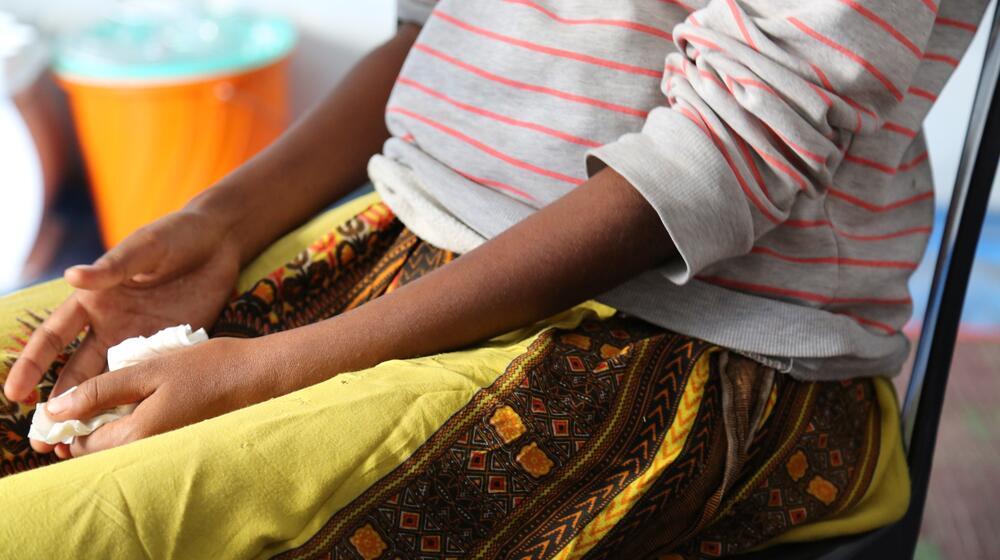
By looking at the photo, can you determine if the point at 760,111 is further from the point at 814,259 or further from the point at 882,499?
the point at 882,499

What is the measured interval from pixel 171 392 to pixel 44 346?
17cm

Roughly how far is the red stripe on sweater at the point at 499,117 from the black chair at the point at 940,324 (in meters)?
0.28

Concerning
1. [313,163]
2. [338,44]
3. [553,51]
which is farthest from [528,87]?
[338,44]

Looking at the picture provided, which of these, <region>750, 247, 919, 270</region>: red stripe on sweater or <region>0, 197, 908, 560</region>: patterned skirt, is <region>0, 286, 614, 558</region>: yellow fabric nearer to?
<region>0, 197, 908, 560</region>: patterned skirt

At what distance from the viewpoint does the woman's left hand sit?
24.7 inches

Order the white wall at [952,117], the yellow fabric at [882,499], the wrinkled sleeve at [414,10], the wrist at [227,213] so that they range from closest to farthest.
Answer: the yellow fabric at [882,499], the wrist at [227,213], the wrinkled sleeve at [414,10], the white wall at [952,117]

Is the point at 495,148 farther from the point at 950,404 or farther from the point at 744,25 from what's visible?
the point at 950,404

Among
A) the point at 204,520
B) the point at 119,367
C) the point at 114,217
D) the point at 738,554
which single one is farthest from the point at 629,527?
the point at 114,217

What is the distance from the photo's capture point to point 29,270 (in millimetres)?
2146

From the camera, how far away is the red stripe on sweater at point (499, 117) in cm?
79

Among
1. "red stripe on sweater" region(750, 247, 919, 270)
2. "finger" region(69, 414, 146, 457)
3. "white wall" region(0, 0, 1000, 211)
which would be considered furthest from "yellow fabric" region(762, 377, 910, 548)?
"white wall" region(0, 0, 1000, 211)

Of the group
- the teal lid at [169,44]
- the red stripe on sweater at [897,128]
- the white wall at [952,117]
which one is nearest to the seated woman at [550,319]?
the red stripe on sweater at [897,128]

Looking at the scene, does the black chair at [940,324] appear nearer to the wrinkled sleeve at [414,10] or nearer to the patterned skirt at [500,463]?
the patterned skirt at [500,463]

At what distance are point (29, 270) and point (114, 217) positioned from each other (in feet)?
0.69
